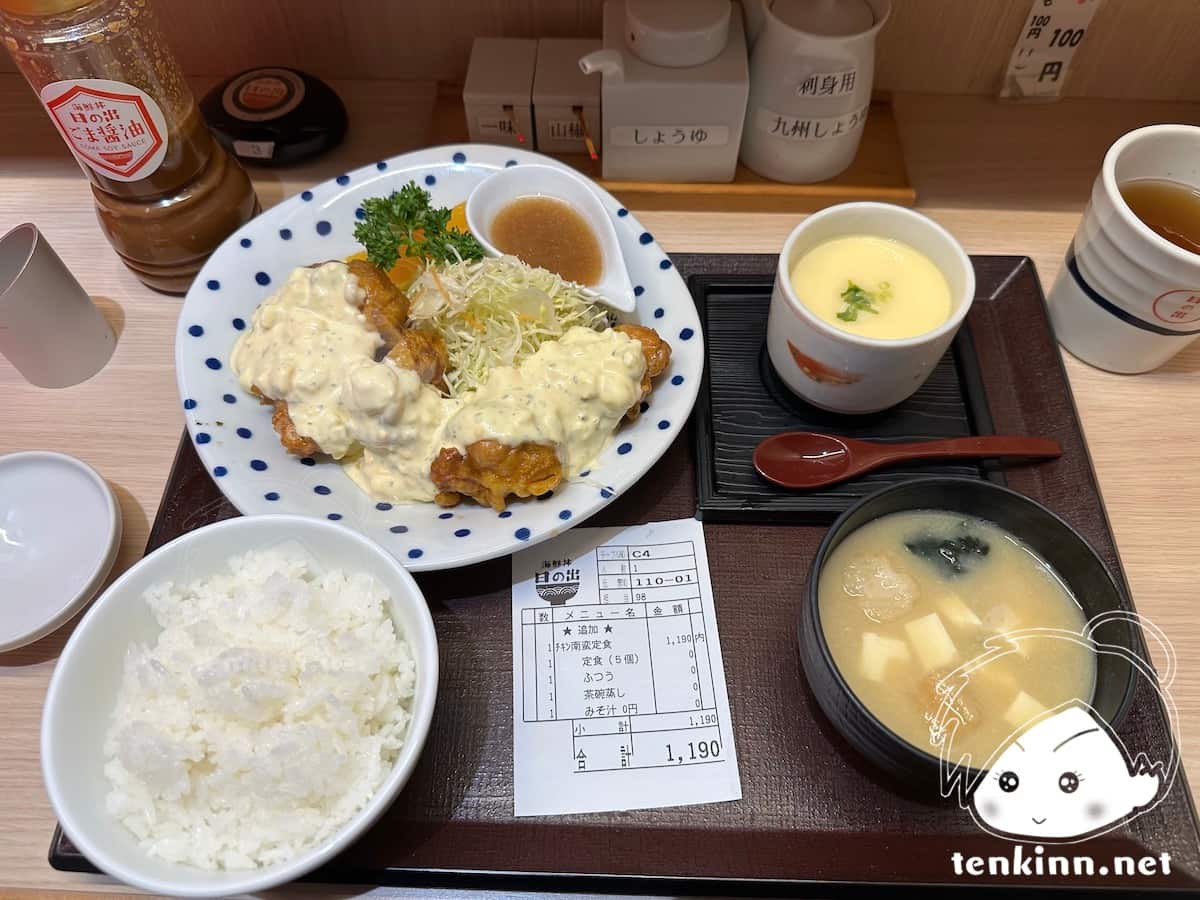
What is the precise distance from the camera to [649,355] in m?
1.46

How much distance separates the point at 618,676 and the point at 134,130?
137 centimetres

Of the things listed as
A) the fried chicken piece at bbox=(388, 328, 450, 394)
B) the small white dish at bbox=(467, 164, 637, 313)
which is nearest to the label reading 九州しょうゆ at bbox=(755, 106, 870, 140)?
the small white dish at bbox=(467, 164, 637, 313)

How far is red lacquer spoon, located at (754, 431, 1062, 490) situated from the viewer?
58.1 inches

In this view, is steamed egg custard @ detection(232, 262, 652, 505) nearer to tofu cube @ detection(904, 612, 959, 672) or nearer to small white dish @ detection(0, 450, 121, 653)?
small white dish @ detection(0, 450, 121, 653)

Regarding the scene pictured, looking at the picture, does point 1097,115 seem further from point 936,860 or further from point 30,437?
point 30,437

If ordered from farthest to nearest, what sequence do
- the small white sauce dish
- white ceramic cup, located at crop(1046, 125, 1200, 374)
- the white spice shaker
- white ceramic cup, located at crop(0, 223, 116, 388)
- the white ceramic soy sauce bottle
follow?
the white spice shaker < the white ceramic soy sauce bottle < white ceramic cup, located at crop(0, 223, 116, 388) < white ceramic cup, located at crop(1046, 125, 1200, 374) < the small white sauce dish

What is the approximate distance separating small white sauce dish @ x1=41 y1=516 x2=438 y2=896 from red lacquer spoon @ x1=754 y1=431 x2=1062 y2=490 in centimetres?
72

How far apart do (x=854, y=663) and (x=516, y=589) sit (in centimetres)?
58

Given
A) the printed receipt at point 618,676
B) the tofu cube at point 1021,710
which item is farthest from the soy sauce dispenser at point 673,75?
the tofu cube at point 1021,710

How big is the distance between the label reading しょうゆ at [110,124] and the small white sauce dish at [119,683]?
85 cm

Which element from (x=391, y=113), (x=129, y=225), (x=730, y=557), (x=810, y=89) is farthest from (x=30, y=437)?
(x=810, y=89)

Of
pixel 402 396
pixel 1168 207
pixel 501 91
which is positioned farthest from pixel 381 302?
pixel 1168 207

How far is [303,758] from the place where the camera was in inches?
40.9

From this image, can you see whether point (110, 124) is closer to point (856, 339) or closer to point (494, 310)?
point (494, 310)
